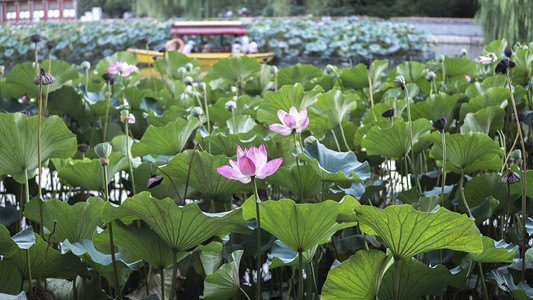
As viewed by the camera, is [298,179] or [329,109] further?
[329,109]

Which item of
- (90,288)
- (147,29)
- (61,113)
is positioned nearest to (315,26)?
(147,29)

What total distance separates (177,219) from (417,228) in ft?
0.62

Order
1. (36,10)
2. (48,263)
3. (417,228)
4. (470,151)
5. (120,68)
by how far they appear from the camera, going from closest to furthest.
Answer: (417,228) < (48,263) < (470,151) < (120,68) < (36,10)

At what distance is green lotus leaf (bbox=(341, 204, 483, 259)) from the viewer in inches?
15.4

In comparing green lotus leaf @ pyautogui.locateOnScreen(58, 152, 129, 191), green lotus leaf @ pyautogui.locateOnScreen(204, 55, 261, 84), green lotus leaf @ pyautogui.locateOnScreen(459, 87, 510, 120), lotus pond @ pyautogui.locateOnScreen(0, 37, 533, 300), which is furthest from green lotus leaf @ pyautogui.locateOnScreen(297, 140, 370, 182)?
green lotus leaf @ pyautogui.locateOnScreen(204, 55, 261, 84)

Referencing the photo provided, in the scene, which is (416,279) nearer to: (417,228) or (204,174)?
(417,228)

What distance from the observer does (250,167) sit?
436mm

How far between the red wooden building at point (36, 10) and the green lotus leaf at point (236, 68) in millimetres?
13682

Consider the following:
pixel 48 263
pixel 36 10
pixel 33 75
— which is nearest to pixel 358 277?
pixel 48 263

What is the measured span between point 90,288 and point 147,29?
20.7 ft

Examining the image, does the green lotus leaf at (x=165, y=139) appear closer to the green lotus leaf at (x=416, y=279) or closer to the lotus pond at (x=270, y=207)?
the lotus pond at (x=270, y=207)

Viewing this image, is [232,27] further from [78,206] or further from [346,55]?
[78,206]

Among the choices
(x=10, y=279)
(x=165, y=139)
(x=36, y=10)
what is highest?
(x=36, y=10)

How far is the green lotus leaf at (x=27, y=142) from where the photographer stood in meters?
0.54
